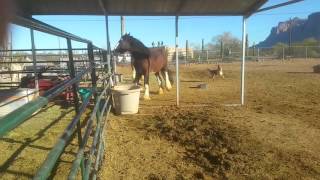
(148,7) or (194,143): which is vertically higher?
(148,7)

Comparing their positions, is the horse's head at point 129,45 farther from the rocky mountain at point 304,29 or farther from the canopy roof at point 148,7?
the rocky mountain at point 304,29

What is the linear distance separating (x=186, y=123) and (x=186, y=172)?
7.93 ft

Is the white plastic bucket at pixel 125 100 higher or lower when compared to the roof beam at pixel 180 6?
lower

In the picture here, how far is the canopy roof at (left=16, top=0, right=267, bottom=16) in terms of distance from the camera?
7.94 metres

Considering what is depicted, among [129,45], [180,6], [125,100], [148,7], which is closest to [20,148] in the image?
[125,100]

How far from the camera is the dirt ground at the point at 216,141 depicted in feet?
14.2

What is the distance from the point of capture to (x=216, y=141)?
552 centimetres

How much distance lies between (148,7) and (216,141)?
13.0ft

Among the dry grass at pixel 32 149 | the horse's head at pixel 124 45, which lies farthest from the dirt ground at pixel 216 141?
the horse's head at pixel 124 45

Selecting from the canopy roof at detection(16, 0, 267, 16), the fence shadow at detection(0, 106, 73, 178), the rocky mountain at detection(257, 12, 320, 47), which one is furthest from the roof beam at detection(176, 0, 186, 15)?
the rocky mountain at detection(257, 12, 320, 47)

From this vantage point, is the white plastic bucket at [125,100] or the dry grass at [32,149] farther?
the white plastic bucket at [125,100]

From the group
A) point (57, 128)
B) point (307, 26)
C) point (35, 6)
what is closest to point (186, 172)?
point (57, 128)

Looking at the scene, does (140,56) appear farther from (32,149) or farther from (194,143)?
(32,149)

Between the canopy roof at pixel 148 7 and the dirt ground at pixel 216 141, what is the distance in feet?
6.60
